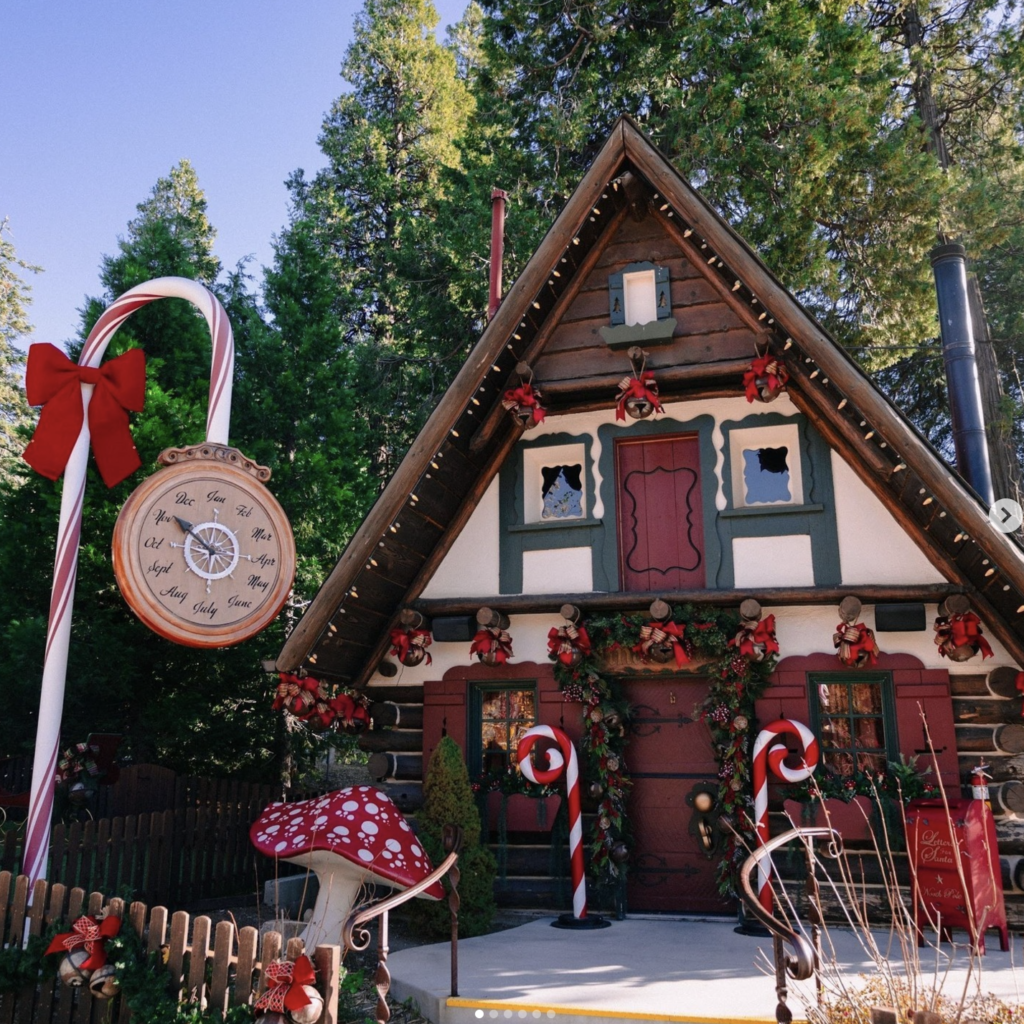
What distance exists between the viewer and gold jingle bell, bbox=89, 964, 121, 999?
5535mm

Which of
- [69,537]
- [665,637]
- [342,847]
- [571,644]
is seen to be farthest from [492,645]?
[69,537]

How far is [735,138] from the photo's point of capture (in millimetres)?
15734

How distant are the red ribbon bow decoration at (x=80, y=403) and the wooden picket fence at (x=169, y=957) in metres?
3.15

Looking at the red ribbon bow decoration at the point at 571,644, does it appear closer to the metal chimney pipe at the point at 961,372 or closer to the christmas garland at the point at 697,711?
the christmas garland at the point at 697,711

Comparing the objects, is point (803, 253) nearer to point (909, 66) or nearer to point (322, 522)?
point (909, 66)

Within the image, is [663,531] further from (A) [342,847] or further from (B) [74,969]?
(B) [74,969]

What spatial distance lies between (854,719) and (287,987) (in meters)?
6.43

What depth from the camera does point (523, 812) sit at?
9.85m

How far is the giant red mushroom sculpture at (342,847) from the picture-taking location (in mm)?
7062

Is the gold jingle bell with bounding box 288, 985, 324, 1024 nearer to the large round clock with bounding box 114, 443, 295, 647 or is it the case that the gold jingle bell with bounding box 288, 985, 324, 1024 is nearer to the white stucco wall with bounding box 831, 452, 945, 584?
the large round clock with bounding box 114, 443, 295, 647

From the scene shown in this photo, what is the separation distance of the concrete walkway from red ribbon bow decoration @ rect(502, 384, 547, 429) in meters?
5.00

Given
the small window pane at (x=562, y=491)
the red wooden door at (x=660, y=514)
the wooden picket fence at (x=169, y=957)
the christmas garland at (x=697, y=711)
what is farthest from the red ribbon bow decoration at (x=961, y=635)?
the wooden picket fence at (x=169, y=957)

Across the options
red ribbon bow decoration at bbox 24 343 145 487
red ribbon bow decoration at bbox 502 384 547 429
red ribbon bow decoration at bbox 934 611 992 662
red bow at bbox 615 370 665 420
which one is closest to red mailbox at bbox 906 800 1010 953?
red ribbon bow decoration at bbox 934 611 992 662

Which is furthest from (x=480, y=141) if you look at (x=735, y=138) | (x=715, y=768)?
(x=715, y=768)
